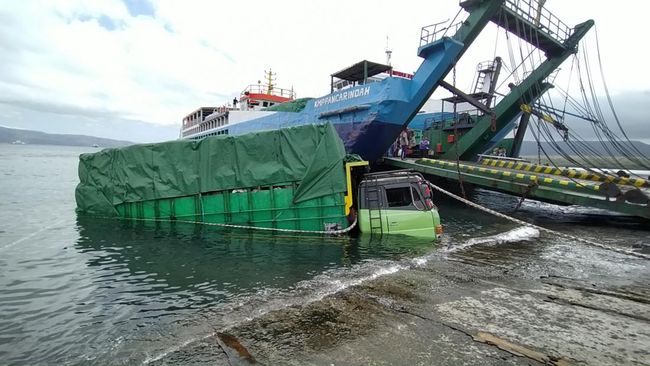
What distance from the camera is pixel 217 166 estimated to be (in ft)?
35.6

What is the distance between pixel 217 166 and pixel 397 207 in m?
5.59

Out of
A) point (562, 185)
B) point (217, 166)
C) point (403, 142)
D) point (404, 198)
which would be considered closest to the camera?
point (404, 198)

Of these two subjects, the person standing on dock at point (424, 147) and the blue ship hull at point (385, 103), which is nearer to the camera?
the blue ship hull at point (385, 103)

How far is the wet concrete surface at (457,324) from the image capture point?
151 inches

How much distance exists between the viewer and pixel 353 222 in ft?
33.0

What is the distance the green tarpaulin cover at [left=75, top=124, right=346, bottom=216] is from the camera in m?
10.0

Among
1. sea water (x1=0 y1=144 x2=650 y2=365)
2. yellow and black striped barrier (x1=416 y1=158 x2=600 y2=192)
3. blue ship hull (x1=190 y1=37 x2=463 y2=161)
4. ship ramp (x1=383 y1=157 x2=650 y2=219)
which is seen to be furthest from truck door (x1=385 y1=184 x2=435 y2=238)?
blue ship hull (x1=190 y1=37 x2=463 y2=161)

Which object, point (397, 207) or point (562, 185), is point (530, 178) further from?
point (397, 207)

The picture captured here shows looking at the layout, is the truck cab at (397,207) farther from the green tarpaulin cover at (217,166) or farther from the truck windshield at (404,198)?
the green tarpaulin cover at (217,166)

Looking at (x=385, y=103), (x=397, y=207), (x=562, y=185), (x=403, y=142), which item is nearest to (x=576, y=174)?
(x=562, y=185)

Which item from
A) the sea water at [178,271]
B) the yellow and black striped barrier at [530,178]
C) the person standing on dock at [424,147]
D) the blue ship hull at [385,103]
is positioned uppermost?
the blue ship hull at [385,103]

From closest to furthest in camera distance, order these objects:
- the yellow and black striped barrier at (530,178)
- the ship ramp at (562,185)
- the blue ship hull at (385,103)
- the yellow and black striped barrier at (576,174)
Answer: the ship ramp at (562,185), the yellow and black striped barrier at (530,178), the yellow and black striped barrier at (576,174), the blue ship hull at (385,103)

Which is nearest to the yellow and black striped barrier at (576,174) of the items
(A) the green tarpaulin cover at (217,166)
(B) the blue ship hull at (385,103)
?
(B) the blue ship hull at (385,103)

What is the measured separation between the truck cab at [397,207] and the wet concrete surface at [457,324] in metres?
2.34
